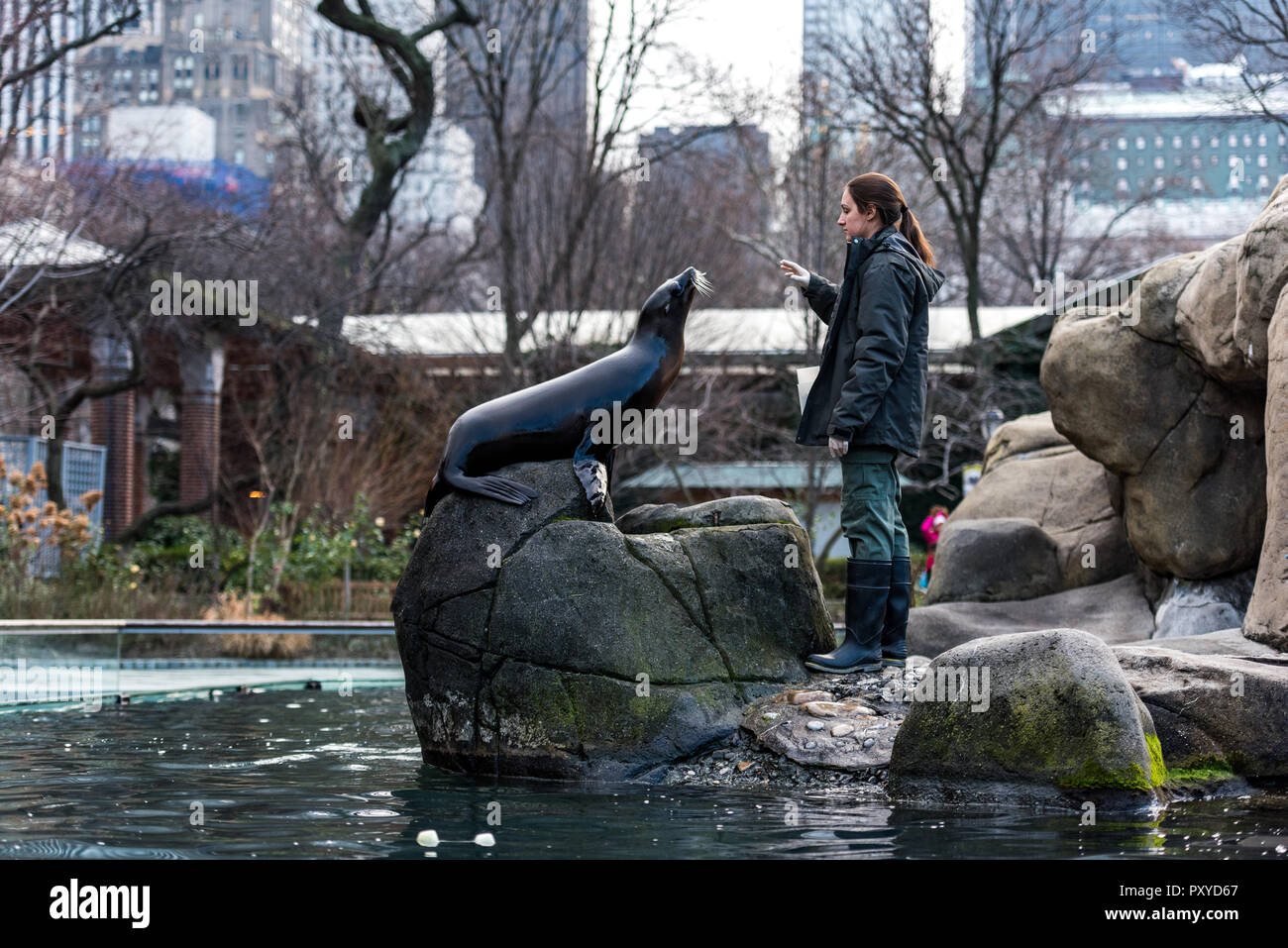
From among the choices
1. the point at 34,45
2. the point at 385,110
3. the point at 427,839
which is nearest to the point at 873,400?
the point at 427,839

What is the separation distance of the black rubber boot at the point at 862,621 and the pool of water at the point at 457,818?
0.96 meters

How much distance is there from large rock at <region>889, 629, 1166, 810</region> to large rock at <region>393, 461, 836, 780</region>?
1.02 meters

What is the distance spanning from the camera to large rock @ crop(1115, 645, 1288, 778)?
18.6 ft

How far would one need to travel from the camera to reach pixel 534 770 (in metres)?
6.13

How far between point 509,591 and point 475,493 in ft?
1.77

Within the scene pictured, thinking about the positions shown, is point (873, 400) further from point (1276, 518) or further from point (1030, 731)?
point (1276, 518)

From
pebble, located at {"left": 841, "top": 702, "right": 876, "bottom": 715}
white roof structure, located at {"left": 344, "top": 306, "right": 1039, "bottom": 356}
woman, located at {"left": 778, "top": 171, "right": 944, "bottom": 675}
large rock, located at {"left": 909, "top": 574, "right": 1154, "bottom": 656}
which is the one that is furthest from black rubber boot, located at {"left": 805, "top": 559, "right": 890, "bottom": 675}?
white roof structure, located at {"left": 344, "top": 306, "right": 1039, "bottom": 356}

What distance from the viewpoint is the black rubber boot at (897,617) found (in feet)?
21.6

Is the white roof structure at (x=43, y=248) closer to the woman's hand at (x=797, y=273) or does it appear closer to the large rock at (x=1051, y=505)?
the large rock at (x=1051, y=505)

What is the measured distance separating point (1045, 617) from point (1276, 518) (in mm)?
3411

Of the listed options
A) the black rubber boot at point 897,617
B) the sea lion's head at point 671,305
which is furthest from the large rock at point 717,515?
the sea lion's head at point 671,305

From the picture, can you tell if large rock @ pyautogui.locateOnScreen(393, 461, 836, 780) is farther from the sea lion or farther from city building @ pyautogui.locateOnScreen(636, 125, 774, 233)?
city building @ pyautogui.locateOnScreen(636, 125, 774, 233)
